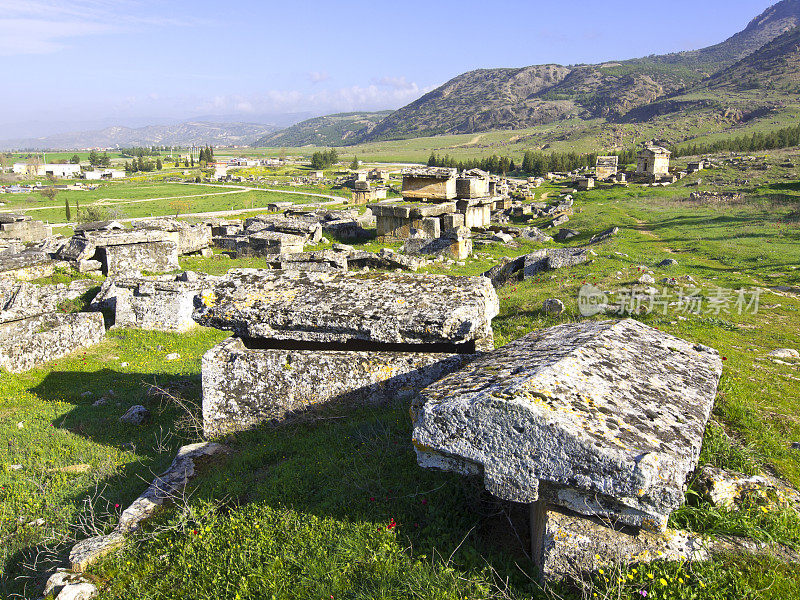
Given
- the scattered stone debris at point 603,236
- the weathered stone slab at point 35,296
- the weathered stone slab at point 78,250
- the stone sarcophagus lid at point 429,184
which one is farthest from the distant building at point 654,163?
the weathered stone slab at point 35,296

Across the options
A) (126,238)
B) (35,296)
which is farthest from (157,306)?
(126,238)

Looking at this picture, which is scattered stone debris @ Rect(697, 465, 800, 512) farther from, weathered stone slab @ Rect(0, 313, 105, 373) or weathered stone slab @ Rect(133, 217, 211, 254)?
weathered stone slab @ Rect(133, 217, 211, 254)

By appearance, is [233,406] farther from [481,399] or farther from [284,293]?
[481,399]

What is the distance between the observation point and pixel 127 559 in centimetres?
397

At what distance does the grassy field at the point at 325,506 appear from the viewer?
3.23 m

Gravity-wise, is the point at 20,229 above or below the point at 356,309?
below

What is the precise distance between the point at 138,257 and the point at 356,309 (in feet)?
56.7

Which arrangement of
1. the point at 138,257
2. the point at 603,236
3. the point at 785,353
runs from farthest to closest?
the point at 603,236
the point at 138,257
the point at 785,353

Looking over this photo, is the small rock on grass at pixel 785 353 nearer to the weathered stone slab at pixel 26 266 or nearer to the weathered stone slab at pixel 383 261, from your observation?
the weathered stone slab at pixel 383 261

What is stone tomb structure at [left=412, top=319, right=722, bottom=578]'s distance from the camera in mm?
3000

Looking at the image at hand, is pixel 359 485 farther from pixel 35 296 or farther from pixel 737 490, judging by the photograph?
pixel 35 296

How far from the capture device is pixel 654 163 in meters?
46.8

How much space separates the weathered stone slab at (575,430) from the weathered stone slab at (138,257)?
18632 millimetres

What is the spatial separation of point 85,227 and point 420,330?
23.9m
